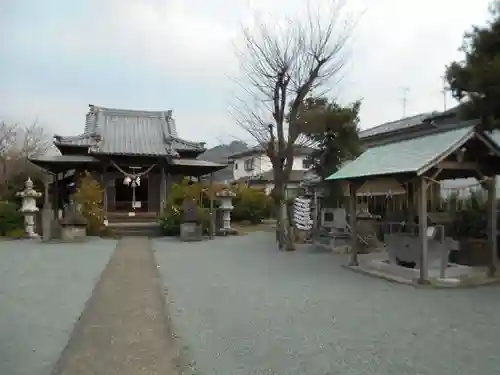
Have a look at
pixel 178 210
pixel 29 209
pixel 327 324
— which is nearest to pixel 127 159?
pixel 178 210

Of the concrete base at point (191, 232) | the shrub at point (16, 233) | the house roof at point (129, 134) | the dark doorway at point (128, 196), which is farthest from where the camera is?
the dark doorway at point (128, 196)

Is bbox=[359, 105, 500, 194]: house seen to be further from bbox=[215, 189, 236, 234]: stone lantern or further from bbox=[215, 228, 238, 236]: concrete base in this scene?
bbox=[215, 228, 238, 236]: concrete base

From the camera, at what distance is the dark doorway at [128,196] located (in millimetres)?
23484

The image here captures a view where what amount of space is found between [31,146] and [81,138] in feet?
52.9

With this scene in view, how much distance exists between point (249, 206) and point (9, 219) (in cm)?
1214

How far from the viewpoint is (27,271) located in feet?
32.0

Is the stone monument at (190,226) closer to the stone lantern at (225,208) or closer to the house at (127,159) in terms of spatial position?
the stone lantern at (225,208)

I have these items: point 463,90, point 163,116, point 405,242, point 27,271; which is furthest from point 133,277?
point 163,116

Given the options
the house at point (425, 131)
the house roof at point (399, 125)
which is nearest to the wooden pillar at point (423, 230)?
the house at point (425, 131)

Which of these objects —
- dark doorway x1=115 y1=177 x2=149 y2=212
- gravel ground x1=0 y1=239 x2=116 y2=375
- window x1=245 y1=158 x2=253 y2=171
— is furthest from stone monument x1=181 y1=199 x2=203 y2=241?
window x1=245 y1=158 x2=253 y2=171

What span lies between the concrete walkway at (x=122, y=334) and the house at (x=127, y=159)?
13.0 meters

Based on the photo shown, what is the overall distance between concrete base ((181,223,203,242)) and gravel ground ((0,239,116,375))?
13.0 feet

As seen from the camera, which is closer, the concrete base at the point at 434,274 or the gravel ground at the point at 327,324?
the gravel ground at the point at 327,324

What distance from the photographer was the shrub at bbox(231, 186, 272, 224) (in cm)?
2620
